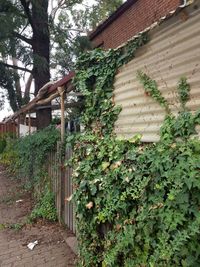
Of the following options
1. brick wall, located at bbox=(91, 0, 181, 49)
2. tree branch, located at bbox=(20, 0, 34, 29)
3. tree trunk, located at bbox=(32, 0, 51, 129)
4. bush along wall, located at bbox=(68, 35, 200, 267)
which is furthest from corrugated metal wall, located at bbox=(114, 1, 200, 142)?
tree branch, located at bbox=(20, 0, 34, 29)

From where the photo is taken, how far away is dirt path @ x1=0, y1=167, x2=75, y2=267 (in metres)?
4.94

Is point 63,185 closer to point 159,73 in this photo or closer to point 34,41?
point 159,73

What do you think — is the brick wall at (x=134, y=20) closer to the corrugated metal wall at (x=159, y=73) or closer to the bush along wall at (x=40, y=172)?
the bush along wall at (x=40, y=172)

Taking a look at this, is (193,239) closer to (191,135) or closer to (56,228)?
(191,135)

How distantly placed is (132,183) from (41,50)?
10875 mm

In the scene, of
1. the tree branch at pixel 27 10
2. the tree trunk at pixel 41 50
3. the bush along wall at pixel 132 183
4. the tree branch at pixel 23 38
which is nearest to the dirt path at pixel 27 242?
the bush along wall at pixel 132 183

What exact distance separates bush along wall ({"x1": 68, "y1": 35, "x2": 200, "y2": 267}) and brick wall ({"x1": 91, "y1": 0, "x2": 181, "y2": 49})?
4.45m

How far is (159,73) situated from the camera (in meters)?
3.66

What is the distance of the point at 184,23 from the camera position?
3.29 m

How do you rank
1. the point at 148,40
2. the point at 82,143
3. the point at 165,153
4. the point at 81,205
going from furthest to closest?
the point at 82,143, the point at 81,205, the point at 148,40, the point at 165,153

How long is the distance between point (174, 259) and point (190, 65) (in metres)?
1.72

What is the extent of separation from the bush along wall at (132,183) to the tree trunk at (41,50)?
7.83m

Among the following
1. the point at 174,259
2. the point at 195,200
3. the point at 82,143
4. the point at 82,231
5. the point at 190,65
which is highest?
the point at 190,65

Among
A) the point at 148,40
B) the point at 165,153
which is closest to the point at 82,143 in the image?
the point at 148,40
